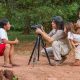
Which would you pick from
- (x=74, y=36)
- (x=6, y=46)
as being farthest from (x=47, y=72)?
(x=74, y=36)

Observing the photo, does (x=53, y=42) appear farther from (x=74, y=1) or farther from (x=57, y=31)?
(x=74, y=1)

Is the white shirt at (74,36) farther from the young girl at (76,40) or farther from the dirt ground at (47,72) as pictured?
the dirt ground at (47,72)

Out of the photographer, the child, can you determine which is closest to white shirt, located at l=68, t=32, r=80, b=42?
the photographer

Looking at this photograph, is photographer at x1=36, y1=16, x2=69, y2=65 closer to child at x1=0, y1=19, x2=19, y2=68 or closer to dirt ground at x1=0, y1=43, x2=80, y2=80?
dirt ground at x1=0, y1=43, x2=80, y2=80

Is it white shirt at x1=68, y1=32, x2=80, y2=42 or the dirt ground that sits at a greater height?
white shirt at x1=68, y1=32, x2=80, y2=42

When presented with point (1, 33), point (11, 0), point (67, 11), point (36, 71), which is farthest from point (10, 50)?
point (11, 0)

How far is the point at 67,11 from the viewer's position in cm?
1475

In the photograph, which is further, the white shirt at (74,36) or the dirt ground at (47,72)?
the white shirt at (74,36)

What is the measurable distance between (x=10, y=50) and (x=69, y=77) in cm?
170

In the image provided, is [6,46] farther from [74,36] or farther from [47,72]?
[74,36]

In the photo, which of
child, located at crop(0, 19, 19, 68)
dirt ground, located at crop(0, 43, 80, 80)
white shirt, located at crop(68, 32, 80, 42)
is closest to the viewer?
dirt ground, located at crop(0, 43, 80, 80)

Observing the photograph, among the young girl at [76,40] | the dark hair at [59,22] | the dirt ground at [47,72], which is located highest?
the dark hair at [59,22]

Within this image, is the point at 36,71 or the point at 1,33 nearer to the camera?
the point at 36,71

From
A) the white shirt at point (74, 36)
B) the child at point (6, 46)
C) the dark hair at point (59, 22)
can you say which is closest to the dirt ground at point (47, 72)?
the child at point (6, 46)
